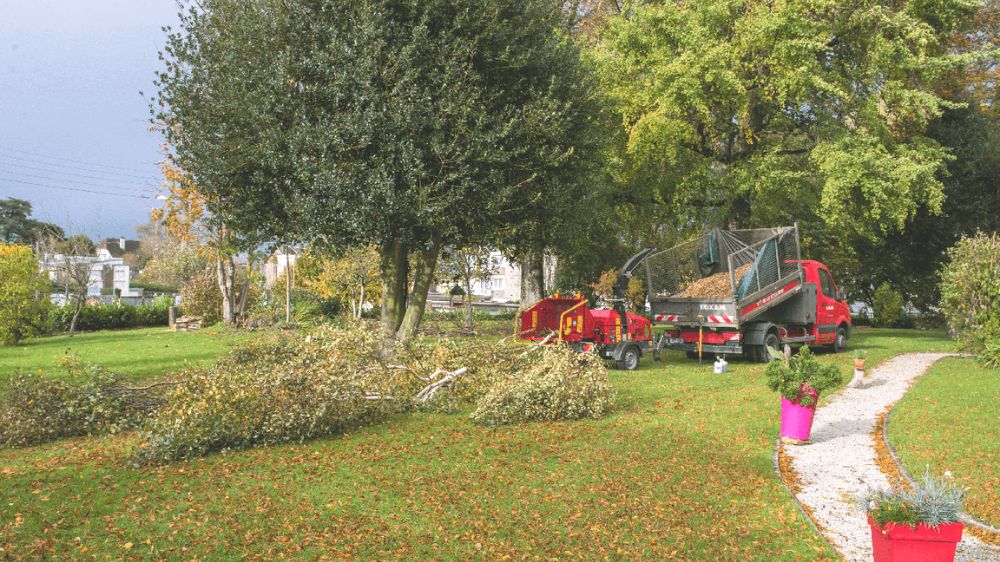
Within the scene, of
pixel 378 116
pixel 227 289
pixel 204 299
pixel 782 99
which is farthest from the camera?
pixel 204 299

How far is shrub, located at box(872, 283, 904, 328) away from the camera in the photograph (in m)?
31.6

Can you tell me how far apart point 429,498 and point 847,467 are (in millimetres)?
4946

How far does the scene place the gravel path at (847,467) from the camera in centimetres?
575

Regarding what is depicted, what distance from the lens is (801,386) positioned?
9.06m

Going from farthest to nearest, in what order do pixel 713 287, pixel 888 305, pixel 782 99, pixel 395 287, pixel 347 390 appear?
pixel 888 305
pixel 782 99
pixel 713 287
pixel 395 287
pixel 347 390

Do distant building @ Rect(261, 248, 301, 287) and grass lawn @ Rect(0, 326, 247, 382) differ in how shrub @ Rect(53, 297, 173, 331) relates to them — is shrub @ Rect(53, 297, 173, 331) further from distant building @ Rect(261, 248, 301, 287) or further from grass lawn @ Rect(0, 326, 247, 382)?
distant building @ Rect(261, 248, 301, 287)

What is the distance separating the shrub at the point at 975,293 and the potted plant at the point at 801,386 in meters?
9.80

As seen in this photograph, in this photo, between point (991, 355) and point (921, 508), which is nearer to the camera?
point (921, 508)

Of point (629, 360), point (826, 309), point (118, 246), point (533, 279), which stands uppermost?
point (118, 246)

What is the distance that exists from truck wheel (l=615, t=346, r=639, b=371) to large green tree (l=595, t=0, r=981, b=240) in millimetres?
7074

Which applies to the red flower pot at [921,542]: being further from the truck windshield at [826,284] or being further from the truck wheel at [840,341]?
the truck wheel at [840,341]

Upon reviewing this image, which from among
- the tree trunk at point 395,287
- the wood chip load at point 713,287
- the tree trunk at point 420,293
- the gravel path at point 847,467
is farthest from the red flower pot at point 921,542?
the wood chip load at point 713,287

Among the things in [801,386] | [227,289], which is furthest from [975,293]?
[227,289]

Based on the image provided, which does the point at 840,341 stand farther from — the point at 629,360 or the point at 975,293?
the point at 629,360
